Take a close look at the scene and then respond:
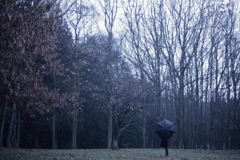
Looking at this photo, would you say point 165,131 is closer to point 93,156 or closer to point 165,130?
point 165,130

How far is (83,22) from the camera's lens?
23844 mm

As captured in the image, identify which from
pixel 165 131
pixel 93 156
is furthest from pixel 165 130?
pixel 93 156

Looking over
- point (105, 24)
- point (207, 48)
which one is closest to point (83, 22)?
point (105, 24)

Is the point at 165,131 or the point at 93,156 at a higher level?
the point at 165,131

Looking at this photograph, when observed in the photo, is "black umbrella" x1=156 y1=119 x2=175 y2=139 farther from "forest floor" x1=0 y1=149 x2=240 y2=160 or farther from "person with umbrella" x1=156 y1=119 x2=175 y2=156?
"forest floor" x1=0 y1=149 x2=240 y2=160

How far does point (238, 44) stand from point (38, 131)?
25743 mm

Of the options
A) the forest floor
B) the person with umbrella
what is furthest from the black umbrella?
the forest floor

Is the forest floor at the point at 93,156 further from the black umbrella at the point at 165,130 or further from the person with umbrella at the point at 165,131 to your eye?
the black umbrella at the point at 165,130

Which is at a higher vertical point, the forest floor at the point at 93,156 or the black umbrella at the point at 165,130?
the black umbrella at the point at 165,130

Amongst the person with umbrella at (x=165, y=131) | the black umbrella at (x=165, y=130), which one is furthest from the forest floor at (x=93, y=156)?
the black umbrella at (x=165, y=130)

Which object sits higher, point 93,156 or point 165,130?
point 165,130

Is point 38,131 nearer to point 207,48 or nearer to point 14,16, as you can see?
point 207,48

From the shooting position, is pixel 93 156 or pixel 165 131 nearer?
pixel 93 156

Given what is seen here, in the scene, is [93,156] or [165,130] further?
[165,130]
